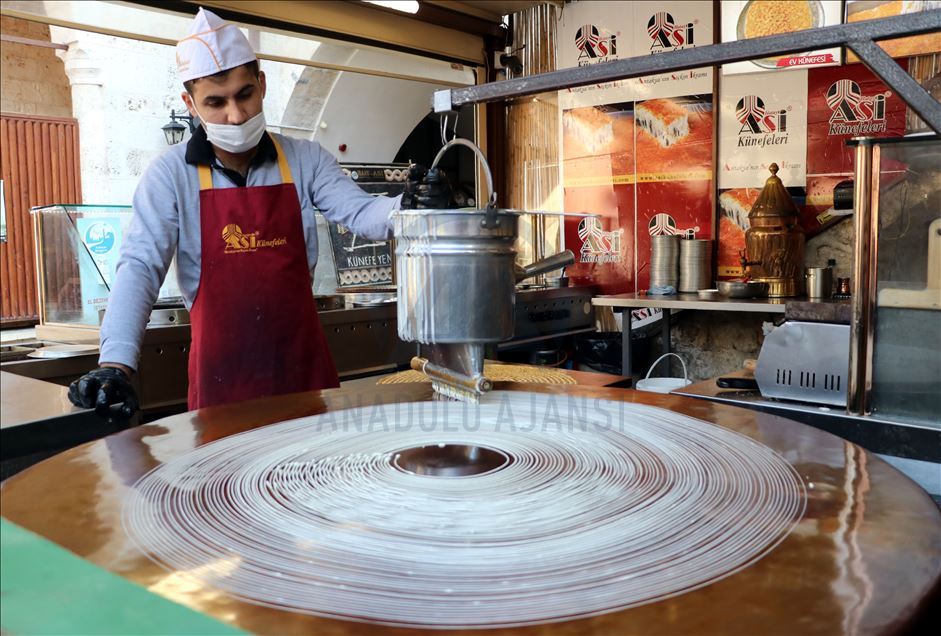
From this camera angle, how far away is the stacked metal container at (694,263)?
4.85 meters

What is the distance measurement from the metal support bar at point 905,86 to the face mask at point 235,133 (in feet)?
4.92

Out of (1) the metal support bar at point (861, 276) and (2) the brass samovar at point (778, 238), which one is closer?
(1) the metal support bar at point (861, 276)

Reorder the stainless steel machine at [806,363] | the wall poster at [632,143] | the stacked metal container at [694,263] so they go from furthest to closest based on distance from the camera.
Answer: the wall poster at [632,143], the stacked metal container at [694,263], the stainless steel machine at [806,363]

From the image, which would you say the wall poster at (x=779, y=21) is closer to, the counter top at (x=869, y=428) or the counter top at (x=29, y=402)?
the counter top at (x=869, y=428)

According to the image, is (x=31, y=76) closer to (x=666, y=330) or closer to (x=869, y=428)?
(x=666, y=330)

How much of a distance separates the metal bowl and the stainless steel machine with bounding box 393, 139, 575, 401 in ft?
10.3

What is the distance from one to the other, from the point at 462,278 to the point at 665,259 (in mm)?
3717

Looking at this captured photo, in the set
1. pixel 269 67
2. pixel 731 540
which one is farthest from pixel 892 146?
pixel 269 67

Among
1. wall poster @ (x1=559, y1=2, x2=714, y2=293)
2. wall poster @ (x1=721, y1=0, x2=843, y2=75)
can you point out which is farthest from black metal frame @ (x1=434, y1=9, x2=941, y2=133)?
wall poster @ (x1=559, y1=2, x2=714, y2=293)

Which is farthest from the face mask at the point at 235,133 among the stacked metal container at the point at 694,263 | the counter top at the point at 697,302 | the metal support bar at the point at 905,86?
the stacked metal container at the point at 694,263

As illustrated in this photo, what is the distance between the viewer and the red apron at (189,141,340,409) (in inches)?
83.0

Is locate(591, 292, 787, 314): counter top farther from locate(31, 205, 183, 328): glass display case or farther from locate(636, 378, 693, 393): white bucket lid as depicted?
locate(31, 205, 183, 328): glass display case

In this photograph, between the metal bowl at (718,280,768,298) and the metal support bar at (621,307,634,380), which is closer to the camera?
the metal bowl at (718,280,768,298)

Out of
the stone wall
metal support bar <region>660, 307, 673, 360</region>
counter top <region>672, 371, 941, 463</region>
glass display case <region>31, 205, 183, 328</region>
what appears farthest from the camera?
the stone wall
